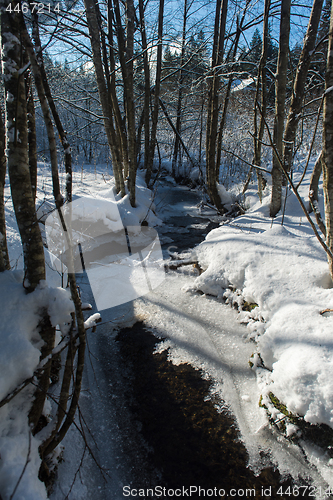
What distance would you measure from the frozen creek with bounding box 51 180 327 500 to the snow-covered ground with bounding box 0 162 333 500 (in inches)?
0.8

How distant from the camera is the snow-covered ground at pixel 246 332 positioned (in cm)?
142

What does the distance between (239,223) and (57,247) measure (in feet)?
12.0

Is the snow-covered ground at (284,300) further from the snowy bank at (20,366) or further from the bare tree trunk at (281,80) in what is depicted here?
the snowy bank at (20,366)

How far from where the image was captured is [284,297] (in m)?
2.78

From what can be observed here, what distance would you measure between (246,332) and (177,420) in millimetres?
1338

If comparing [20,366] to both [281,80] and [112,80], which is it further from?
[112,80]

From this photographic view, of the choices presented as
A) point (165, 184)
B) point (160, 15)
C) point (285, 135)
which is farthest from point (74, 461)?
point (165, 184)

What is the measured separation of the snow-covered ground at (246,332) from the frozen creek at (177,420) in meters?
0.02

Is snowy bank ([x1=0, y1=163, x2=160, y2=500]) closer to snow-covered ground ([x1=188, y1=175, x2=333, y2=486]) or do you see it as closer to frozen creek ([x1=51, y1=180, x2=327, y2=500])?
frozen creek ([x1=51, y1=180, x2=327, y2=500])

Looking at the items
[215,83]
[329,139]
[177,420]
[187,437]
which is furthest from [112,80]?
[187,437]

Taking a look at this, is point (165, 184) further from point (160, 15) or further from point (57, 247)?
point (57, 247)

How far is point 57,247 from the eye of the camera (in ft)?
16.9

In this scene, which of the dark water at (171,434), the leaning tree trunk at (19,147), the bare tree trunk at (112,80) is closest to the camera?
the leaning tree trunk at (19,147)

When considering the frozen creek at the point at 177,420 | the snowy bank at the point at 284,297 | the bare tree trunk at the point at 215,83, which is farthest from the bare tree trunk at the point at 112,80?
the frozen creek at the point at 177,420
